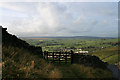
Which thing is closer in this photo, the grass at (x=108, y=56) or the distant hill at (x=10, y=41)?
the distant hill at (x=10, y=41)

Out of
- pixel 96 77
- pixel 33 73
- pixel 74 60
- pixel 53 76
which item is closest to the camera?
pixel 33 73

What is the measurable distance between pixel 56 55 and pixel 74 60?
3.29 m

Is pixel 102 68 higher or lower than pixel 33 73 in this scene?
lower

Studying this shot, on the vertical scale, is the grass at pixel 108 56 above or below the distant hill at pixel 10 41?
below

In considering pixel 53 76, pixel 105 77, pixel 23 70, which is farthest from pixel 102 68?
pixel 23 70

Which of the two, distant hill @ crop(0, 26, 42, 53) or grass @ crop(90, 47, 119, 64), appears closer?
distant hill @ crop(0, 26, 42, 53)

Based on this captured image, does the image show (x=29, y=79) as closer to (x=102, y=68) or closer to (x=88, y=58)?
(x=102, y=68)

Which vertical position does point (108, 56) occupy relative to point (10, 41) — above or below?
below

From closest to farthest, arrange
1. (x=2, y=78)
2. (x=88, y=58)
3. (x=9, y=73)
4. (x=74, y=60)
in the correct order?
(x=2, y=78)
(x=9, y=73)
(x=88, y=58)
(x=74, y=60)

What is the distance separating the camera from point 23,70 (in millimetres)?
6902

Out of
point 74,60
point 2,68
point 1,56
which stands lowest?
point 74,60

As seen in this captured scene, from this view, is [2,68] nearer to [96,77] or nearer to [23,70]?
[23,70]

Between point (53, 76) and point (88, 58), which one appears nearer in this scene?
point (53, 76)

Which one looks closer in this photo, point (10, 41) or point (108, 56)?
point (10, 41)
